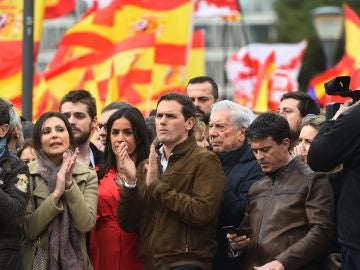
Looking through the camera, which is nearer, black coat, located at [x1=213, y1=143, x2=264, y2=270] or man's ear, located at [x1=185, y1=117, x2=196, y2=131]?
black coat, located at [x1=213, y1=143, x2=264, y2=270]

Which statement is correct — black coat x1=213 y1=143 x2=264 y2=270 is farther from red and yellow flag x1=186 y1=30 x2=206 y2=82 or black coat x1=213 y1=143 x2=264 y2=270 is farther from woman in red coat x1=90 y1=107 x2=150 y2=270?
red and yellow flag x1=186 y1=30 x2=206 y2=82

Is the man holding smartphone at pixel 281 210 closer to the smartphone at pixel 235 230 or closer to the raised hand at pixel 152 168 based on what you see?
the smartphone at pixel 235 230

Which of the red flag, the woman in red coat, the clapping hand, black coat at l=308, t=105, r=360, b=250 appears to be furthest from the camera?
the red flag

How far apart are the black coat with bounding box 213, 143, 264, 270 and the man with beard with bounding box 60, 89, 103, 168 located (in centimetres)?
139

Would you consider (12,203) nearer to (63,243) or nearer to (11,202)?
(11,202)

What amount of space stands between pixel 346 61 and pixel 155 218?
1059cm

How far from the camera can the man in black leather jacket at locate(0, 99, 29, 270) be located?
8.02 m

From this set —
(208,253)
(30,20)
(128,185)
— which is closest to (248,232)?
(208,253)

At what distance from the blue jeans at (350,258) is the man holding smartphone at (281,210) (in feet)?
1.30

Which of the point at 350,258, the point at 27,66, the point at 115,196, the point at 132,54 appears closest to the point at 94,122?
the point at 115,196

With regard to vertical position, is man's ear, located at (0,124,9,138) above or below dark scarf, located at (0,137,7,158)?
above

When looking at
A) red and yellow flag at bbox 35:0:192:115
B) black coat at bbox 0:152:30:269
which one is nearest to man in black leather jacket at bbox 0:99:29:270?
black coat at bbox 0:152:30:269

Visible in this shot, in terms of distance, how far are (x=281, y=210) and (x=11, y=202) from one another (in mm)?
1824

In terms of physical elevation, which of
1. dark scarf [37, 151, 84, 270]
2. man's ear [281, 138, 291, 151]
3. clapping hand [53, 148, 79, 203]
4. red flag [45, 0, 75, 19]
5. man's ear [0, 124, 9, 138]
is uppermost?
red flag [45, 0, 75, 19]
